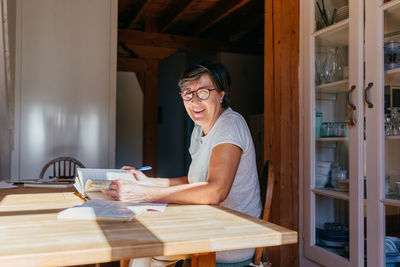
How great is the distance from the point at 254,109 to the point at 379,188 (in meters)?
4.09

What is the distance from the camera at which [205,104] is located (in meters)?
1.63

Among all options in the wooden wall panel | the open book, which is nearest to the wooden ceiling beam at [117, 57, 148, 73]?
the wooden wall panel

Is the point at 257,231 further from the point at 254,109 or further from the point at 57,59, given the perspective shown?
the point at 254,109

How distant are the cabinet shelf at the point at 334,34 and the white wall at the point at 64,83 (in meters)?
2.19

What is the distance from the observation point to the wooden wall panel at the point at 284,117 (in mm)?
2766

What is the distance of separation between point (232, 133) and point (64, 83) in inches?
111

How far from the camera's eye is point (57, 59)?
149 inches

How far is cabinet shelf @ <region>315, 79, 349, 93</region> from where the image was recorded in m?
2.39

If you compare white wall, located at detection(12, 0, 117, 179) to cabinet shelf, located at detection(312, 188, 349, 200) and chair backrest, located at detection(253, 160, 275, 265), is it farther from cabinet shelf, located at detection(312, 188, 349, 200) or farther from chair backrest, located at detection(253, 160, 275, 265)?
chair backrest, located at detection(253, 160, 275, 265)

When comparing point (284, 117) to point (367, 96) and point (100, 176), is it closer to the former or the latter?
point (367, 96)

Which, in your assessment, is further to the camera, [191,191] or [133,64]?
[133,64]

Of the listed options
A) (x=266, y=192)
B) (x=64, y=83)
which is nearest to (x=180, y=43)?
(x=64, y=83)

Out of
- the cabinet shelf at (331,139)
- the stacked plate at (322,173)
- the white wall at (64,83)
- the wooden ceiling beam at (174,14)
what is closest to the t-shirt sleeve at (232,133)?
the cabinet shelf at (331,139)

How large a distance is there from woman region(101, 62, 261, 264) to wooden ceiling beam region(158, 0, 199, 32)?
3.33 meters
